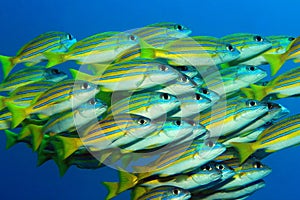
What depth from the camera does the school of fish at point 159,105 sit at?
354 centimetres

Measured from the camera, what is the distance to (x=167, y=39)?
13.3 feet

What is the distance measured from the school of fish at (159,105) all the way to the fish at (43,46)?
12 mm

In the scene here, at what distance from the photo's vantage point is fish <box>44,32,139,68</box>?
379cm

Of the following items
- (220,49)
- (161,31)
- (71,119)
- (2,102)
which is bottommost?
(71,119)

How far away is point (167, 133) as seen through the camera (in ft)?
11.5

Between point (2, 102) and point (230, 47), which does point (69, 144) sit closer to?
point (2, 102)

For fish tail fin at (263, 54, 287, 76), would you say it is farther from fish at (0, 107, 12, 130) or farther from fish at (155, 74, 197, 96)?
fish at (0, 107, 12, 130)

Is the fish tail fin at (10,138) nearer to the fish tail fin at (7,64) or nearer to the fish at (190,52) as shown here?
the fish tail fin at (7,64)

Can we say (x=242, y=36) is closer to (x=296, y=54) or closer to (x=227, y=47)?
(x=227, y=47)

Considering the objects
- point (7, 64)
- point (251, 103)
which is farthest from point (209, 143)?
point (7, 64)

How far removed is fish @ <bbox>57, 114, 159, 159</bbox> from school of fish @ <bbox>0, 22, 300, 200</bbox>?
1 centimetres

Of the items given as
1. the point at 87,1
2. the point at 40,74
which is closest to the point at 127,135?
the point at 40,74

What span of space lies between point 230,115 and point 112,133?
51.2 inches

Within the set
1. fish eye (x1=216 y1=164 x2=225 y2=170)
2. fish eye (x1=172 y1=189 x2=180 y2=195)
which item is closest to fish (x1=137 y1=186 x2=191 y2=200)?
fish eye (x1=172 y1=189 x2=180 y2=195)
